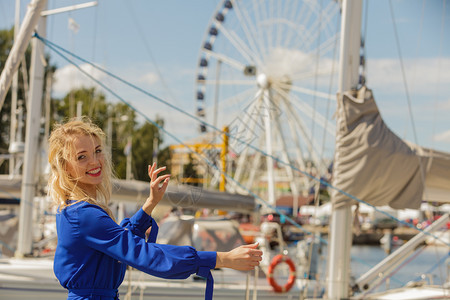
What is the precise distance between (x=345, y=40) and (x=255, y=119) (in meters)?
1.54

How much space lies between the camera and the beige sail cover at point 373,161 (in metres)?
6.41

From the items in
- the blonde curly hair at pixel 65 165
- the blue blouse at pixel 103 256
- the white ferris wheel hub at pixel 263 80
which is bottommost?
the blue blouse at pixel 103 256

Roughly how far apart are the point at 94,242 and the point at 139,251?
→ 0.17 metres

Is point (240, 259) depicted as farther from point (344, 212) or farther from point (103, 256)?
point (344, 212)

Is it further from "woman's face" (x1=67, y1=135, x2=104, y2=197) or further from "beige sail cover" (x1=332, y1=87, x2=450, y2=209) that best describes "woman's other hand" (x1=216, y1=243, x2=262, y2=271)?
"beige sail cover" (x1=332, y1=87, x2=450, y2=209)

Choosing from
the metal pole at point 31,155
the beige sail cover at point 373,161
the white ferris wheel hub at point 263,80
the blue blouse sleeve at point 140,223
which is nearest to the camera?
the blue blouse sleeve at point 140,223

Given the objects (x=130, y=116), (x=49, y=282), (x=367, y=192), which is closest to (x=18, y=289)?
(x=49, y=282)

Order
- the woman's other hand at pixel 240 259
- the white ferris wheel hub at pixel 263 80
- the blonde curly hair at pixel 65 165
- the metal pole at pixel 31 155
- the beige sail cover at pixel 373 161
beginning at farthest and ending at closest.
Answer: the white ferris wheel hub at pixel 263 80
the metal pole at pixel 31 155
the beige sail cover at pixel 373 161
the blonde curly hair at pixel 65 165
the woman's other hand at pixel 240 259

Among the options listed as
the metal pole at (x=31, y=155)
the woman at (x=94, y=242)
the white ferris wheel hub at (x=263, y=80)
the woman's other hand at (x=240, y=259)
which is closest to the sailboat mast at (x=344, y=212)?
the woman at (x=94, y=242)

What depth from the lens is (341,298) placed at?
656 cm

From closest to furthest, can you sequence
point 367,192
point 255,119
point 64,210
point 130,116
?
point 64,210, point 255,119, point 367,192, point 130,116

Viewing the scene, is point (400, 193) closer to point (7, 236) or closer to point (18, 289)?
point (18, 289)

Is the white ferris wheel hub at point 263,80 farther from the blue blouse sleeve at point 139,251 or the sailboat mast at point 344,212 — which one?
the blue blouse sleeve at point 139,251

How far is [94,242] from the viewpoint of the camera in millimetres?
2047
